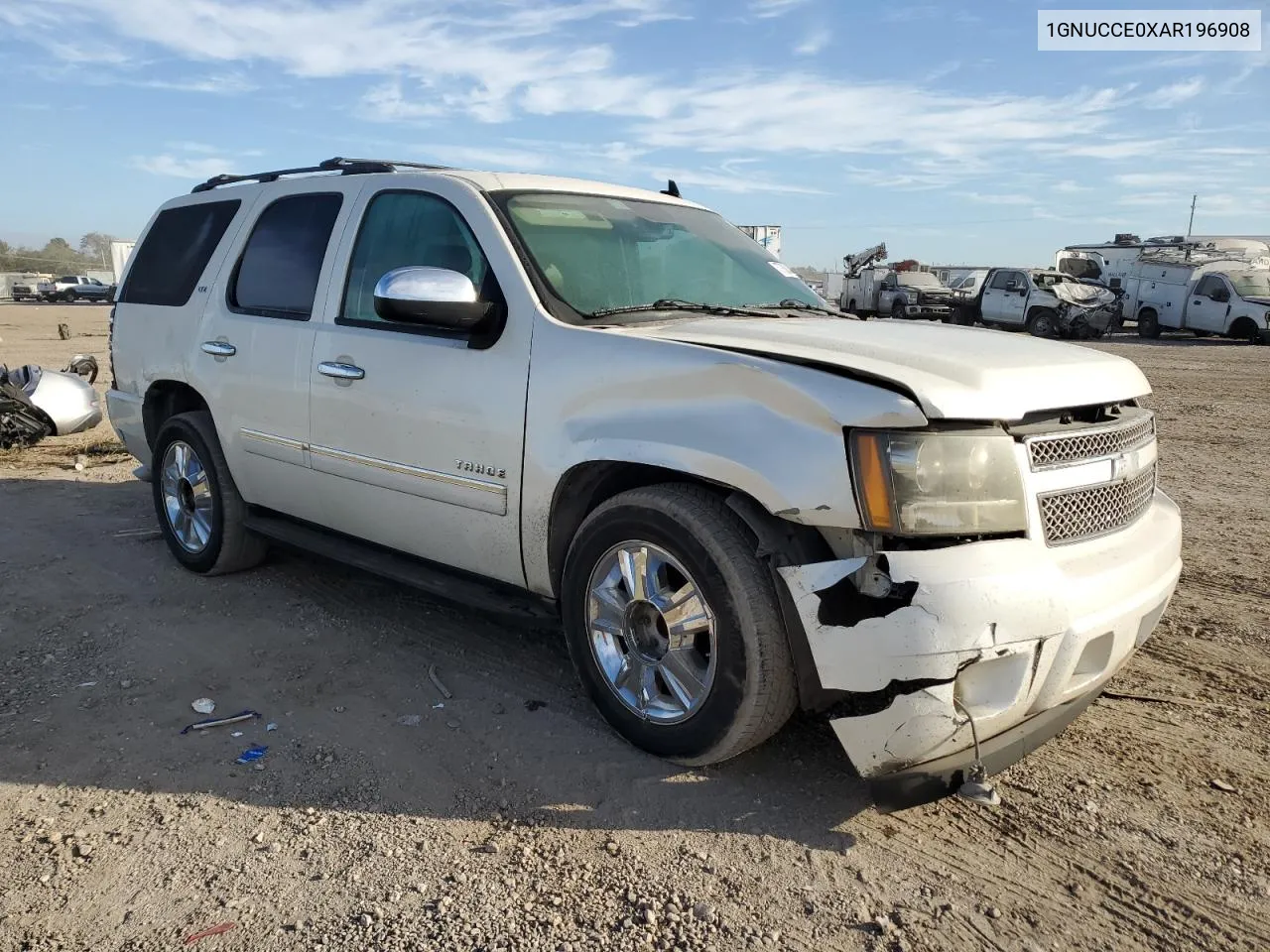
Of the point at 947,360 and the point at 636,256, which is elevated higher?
the point at 636,256

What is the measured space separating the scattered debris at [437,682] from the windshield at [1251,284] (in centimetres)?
2491

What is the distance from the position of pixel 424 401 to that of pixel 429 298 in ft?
1.63

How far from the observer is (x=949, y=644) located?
2.43m

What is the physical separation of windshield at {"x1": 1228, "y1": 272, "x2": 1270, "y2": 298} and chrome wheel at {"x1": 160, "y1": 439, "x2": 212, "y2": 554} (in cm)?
2487

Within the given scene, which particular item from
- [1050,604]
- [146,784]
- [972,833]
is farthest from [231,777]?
[1050,604]

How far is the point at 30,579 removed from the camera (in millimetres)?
5008

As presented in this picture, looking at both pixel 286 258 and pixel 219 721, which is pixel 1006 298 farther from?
pixel 219 721

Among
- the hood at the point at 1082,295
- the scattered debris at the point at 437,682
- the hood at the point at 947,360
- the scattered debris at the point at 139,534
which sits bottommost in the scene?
the scattered debris at the point at 437,682

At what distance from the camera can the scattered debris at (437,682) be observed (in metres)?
3.67

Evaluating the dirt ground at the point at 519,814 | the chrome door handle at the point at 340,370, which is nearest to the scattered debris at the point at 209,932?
the dirt ground at the point at 519,814

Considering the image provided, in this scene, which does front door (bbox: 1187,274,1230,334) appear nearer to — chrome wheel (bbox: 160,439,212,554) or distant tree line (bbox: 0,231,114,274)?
chrome wheel (bbox: 160,439,212,554)

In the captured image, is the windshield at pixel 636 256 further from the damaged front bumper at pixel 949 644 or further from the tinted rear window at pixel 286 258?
the damaged front bumper at pixel 949 644

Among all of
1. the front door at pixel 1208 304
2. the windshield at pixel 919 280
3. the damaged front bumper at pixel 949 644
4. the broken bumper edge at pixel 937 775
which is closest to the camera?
the damaged front bumper at pixel 949 644

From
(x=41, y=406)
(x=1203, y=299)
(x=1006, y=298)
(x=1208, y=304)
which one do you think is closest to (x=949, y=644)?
(x=41, y=406)
